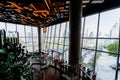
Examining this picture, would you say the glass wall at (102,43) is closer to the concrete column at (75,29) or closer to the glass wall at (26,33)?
the concrete column at (75,29)

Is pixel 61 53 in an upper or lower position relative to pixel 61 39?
lower

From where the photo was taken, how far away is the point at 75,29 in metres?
5.64

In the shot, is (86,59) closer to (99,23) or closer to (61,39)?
(99,23)

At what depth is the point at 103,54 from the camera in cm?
702

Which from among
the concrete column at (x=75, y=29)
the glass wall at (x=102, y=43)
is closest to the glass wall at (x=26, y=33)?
the glass wall at (x=102, y=43)

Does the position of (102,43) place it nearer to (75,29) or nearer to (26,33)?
(75,29)

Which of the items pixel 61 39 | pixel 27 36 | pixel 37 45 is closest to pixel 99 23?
pixel 61 39

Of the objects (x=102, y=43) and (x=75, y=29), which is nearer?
(x=75, y=29)

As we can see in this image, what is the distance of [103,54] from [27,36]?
40.1ft

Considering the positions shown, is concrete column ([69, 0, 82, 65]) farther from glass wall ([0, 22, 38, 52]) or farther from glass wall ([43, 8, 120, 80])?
glass wall ([0, 22, 38, 52])

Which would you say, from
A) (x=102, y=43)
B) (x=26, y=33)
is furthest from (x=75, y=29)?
(x=26, y=33)

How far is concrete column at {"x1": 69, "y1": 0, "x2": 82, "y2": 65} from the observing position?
18.3 ft

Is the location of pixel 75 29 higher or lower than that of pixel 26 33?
lower

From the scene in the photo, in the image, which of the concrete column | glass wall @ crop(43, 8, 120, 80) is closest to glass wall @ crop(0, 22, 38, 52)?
glass wall @ crop(43, 8, 120, 80)
